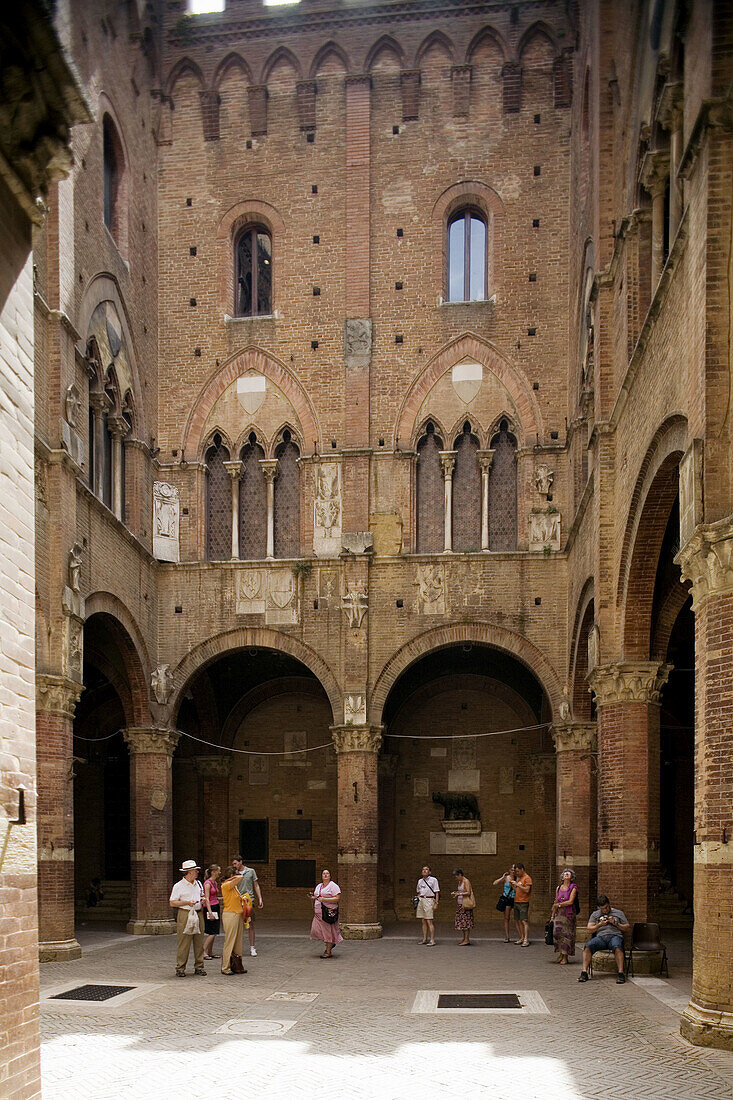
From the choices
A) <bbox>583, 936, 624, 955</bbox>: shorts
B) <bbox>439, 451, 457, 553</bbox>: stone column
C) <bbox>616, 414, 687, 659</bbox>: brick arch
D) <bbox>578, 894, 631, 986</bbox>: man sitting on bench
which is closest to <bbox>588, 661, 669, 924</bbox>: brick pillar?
<bbox>616, 414, 687, 659</bbox>: brick arch

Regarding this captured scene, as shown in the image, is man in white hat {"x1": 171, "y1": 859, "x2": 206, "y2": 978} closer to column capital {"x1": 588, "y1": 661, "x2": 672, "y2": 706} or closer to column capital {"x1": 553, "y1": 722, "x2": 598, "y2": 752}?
column capital {"x1": 588, "y1": 661, "x2": 672, "y2": 706}

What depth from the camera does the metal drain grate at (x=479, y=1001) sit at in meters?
12.4

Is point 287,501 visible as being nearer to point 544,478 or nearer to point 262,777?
point 544,478

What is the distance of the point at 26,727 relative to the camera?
227 inches

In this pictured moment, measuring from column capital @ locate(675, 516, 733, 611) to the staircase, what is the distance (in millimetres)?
16787

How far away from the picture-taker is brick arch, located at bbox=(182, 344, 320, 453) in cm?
2253

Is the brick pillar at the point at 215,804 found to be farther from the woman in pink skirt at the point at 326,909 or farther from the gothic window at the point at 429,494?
the woman in pink skirt at the point at 326,909

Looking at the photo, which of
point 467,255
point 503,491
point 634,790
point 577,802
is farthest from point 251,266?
point 634,790

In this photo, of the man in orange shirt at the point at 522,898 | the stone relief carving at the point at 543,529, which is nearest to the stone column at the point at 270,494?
the stone relief carving at the point at 543,529

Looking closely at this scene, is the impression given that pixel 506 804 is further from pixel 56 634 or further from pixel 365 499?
pixel 56 634

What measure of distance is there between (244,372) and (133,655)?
5.89 metres

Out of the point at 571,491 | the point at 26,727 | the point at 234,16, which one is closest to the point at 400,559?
the point at 571,491

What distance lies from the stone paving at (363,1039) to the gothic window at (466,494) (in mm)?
8488

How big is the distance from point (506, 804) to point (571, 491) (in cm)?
692
